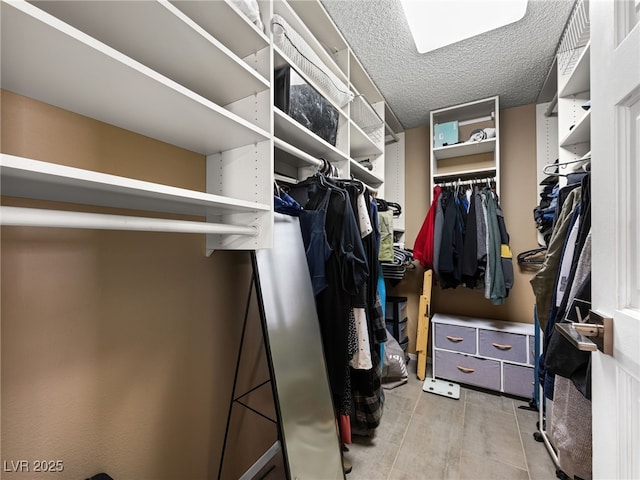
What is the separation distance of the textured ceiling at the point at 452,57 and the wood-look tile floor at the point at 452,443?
260cm

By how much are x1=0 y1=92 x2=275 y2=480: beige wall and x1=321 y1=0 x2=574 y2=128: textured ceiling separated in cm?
135

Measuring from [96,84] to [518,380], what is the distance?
10.1 feet

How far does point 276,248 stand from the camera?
47.8 inches

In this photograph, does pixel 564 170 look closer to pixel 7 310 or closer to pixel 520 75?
pixel 520 75

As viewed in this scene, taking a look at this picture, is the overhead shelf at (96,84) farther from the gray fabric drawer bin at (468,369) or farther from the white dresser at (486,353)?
the gray fabric drawer bin at (468,369)

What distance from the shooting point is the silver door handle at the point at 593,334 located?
1.87 ft

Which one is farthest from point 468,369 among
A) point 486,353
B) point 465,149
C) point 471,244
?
point 465,149

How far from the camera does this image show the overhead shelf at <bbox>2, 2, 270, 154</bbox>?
20.4 inches

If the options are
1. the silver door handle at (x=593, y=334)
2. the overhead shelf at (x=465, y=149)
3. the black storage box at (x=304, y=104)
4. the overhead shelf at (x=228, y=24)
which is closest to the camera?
the silver door handle at (x=593, y=334)

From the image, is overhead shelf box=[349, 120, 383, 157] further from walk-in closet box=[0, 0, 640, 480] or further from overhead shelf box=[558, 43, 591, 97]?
overhead shelf box=[558, 43, 591, 97]

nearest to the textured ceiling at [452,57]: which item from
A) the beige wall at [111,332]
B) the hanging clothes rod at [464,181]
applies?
the hanging clothes rod at [464,181]

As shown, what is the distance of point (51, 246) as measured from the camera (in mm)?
743

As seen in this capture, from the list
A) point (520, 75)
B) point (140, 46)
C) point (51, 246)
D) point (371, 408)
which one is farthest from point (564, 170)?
point (51, 246)

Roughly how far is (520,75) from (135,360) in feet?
10.1
